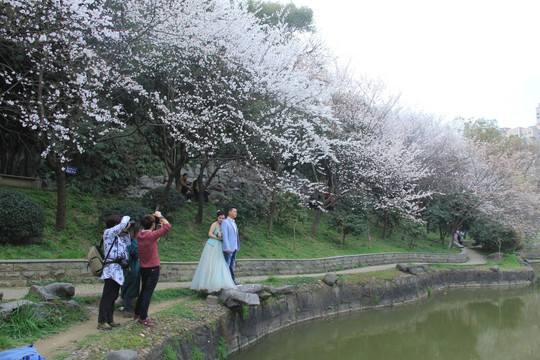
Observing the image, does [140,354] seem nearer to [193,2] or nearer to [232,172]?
[193,2]

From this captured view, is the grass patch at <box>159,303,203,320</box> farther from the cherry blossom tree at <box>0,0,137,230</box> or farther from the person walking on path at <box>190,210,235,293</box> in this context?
the cherry blossom tree at <box>0,0,137,230</box>

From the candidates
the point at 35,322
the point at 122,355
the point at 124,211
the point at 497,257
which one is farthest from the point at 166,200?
the point at 497,257

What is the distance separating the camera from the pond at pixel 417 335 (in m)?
8.40

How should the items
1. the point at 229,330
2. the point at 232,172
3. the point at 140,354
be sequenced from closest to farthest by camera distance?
1. the point at 140,354
2. the point at 229,330
3. the point at 232,172

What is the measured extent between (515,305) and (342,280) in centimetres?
829

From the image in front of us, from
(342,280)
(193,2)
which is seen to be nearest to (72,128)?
(193,2)

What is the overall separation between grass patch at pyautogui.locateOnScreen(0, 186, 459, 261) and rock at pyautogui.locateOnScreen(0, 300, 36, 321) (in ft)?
8.47

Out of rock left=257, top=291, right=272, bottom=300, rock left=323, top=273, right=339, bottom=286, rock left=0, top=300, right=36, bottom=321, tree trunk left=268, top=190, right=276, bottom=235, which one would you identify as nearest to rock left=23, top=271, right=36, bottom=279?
rock left=0, top=300, right=36, bottom=321

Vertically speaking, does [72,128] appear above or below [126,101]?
below

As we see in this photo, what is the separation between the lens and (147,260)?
5746mm

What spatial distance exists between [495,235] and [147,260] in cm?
2240

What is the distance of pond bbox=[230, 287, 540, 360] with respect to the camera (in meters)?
8.40

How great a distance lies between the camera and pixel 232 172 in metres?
19.0

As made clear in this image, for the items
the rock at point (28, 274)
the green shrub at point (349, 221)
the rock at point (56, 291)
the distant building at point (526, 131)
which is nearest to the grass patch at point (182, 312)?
the rock at point (56, 291)
